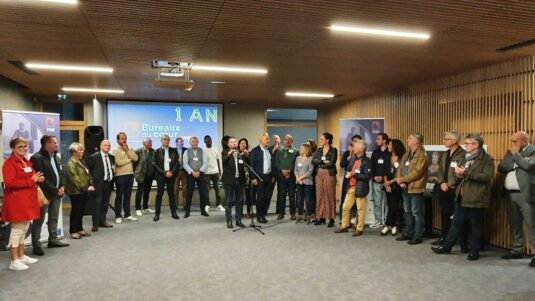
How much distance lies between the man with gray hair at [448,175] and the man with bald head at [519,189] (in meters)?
0.55

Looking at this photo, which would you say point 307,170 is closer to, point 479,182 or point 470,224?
point 470,224

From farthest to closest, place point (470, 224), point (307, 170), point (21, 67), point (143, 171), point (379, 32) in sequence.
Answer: point (143, 171) < point (307, 170) < point (21, 67) < point (470, 224) < point (379, 32)

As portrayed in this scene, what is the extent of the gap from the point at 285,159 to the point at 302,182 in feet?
1.94

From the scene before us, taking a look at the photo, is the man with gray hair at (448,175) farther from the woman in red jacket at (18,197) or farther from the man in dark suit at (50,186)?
the man in dark suit at (50,186)

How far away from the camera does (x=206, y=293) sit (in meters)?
3.64

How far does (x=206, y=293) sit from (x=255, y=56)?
3.17m

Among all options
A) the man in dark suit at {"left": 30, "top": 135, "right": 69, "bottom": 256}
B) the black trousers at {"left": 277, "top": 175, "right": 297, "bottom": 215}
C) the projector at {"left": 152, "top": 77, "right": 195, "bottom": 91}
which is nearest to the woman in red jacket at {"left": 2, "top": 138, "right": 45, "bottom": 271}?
the man in dark suit at {"left": 30, "top": 135, "right": 69, "bottom": 256}

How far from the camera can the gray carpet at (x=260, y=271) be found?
3.65 m

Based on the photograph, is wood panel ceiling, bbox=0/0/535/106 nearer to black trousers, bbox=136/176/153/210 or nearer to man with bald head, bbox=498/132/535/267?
man with bald head, bbox=498/132/535/267

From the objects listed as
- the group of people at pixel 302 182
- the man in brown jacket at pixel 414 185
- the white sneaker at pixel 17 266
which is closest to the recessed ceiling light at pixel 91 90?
the group of people at pixel 302 182

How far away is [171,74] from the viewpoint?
19.3 feet

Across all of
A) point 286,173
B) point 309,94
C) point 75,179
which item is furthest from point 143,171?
point 309,94

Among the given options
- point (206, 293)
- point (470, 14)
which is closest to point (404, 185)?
point (470, 14)

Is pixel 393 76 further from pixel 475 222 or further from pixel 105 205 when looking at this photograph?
pixel 105 205
